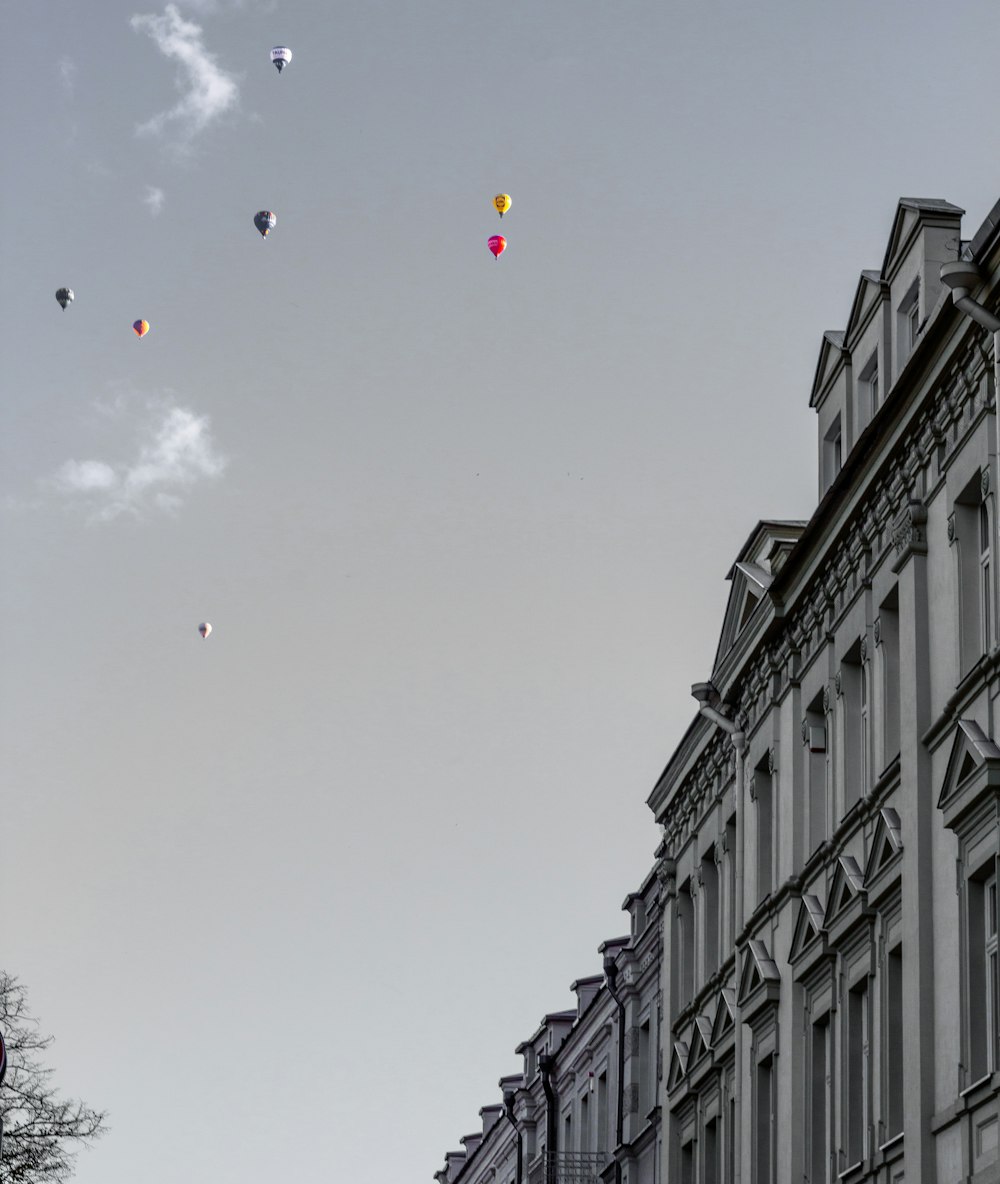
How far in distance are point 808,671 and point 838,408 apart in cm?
353

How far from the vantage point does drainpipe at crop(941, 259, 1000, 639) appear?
22.6 meters

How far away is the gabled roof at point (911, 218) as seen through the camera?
26.6 m

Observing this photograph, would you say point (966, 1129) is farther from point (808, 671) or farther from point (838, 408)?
point (838, 408)

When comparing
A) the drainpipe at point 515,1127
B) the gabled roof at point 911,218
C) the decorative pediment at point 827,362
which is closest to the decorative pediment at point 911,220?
the gabled roof at point 911,218

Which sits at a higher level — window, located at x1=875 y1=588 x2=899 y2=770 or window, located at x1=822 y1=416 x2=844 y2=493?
window, located at x1=822 y1=416 x2=844 y2=493

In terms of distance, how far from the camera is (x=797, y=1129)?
28.5 meters

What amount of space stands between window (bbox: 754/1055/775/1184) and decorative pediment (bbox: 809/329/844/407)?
29.6ft

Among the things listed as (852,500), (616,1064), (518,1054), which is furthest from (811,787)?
(518,1054)

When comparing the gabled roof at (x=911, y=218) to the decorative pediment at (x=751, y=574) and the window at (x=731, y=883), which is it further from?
the window at (x=731, y=883)

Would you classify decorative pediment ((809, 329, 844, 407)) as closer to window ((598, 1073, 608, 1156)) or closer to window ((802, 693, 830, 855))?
window ((802, 693, 830, 855))

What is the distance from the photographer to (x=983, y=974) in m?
22.3

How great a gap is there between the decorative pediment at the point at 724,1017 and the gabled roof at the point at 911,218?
10.7 meters

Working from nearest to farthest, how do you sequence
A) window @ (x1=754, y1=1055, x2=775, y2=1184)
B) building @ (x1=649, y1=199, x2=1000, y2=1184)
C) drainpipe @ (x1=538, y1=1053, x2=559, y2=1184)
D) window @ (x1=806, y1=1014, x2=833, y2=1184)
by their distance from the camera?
1. building @ (x1=649, y1=199, x2=1000, y2=1184)
2. window @ (x1=806, y1=1014, x2=833, y2=1184)
3. window @ (x1=754, y1=1055, x2=775, y2=1184)
4. drainpipe @ (x1=538, y1=1053, x2=559, y2=1184)

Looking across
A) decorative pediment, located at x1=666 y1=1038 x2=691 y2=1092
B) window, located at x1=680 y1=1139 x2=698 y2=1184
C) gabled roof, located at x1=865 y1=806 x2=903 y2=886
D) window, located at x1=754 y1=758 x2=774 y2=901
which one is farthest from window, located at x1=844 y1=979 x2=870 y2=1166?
window, located at x1=680 y1=1139 x2=698 y2=1184
